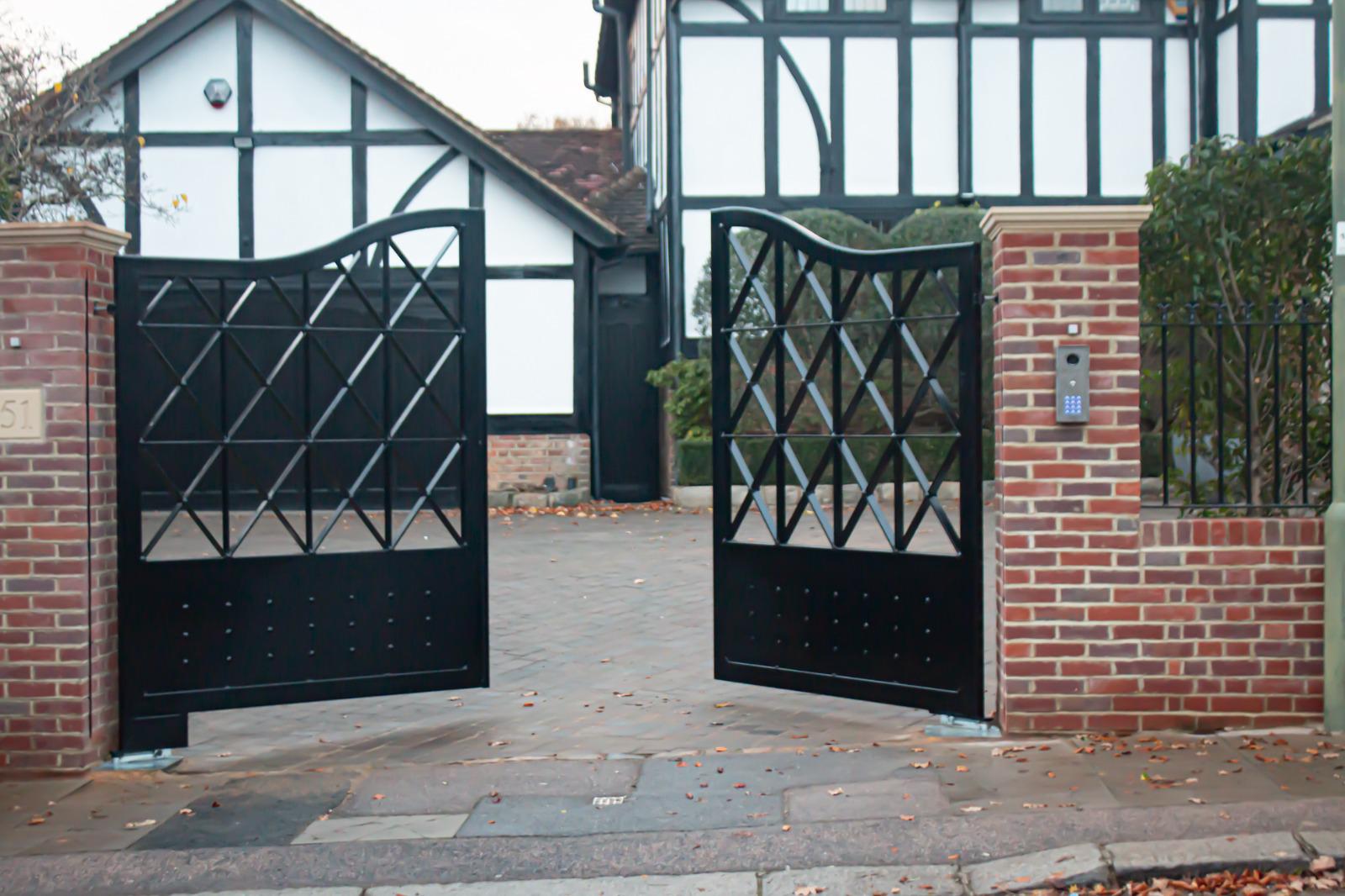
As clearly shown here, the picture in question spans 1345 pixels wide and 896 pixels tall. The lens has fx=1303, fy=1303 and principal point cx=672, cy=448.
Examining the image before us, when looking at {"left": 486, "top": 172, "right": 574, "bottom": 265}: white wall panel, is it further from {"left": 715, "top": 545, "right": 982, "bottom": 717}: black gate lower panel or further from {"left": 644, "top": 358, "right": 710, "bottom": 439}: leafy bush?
{"left": 715, "top": 545, "right": 982, "bottom": 717}: black gate lower panel

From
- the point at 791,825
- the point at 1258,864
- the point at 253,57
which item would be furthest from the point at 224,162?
the point at 1258,864

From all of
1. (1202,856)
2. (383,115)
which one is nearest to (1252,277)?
(1202,856)

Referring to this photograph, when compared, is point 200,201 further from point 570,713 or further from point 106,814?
point 106,814

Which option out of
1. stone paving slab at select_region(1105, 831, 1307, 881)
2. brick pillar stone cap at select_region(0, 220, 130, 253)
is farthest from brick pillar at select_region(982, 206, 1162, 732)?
brick pillar stone cap at select_region(0, 220, 130, 253)

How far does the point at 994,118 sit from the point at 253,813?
48.0ft

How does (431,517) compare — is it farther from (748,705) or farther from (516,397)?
(748,705)

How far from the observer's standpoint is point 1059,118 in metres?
17.0

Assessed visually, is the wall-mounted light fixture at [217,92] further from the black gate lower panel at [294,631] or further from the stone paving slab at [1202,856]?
the stone paving slab at [1202,856]

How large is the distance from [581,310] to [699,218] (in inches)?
76.6

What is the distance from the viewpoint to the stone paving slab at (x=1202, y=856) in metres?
3.89

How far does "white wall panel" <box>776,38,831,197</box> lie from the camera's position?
16.8 m

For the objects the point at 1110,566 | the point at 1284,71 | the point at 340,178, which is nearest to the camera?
the point at 1110,566

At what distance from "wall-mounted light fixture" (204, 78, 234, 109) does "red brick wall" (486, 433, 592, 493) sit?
17.4ft

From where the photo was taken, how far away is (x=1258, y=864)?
154 inches
